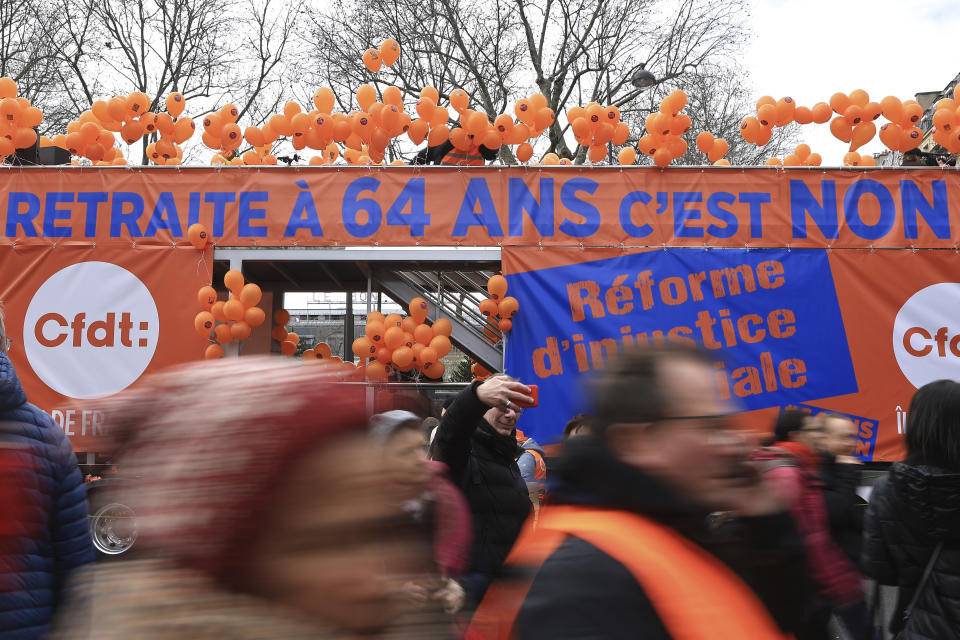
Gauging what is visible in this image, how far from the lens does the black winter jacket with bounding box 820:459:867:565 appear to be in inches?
159

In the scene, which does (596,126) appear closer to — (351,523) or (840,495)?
(840,495)

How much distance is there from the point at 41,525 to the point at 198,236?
8032 mm

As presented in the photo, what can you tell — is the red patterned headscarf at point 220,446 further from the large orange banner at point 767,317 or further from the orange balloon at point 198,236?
the orange balloon at point 198,236

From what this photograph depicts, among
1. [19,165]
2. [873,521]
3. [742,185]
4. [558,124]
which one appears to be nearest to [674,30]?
[558,124]

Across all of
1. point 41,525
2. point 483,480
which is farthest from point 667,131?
point 41,525

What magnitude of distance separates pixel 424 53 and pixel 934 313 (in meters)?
16.7

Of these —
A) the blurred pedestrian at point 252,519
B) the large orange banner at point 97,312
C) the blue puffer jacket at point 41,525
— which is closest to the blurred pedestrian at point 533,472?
the blue puffer jacket at point 41,525

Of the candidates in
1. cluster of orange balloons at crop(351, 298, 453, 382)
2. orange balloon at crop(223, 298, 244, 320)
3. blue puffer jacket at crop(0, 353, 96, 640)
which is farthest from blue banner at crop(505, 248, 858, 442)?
blue puffer jacket at crop(0, 353, 96, 640)

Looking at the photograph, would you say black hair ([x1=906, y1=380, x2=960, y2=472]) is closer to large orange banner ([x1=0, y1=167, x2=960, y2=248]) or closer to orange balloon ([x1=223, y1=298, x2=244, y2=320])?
large orange banner ([x1=0, y1=167, x2=960, y2=248])

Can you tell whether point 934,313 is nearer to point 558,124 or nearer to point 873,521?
point 873,521

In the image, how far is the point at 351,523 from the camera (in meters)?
1.05

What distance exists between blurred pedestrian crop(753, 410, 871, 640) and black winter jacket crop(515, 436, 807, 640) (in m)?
1.60

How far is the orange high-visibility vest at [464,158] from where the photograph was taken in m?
10.4

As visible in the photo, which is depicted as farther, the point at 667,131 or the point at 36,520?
the point at 667,131
